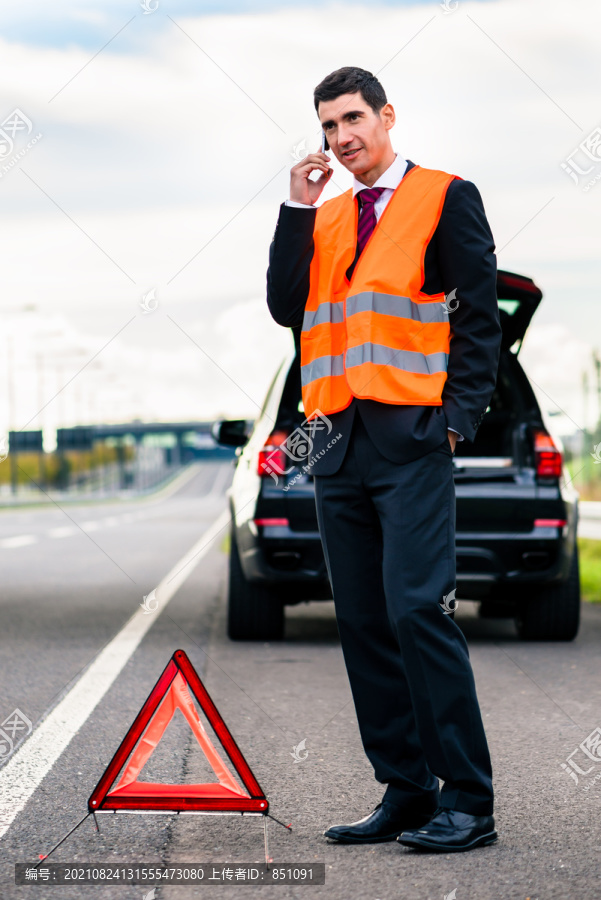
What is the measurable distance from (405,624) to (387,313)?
2.70 ft

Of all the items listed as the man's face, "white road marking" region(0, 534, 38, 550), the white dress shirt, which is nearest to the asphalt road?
the white dress shirt

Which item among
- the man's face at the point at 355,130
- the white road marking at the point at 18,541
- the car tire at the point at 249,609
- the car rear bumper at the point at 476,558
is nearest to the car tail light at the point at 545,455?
the car rear bumper at the point at 476,558

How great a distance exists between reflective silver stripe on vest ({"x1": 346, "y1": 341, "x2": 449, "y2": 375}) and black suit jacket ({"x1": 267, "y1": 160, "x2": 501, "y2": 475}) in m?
0.05

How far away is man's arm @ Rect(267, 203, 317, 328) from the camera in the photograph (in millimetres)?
3359

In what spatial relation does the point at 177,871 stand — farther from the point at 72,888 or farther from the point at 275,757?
the point at 275,757

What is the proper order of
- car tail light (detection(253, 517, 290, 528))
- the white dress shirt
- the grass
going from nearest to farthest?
the white dress shirt
car tail light (detection(253, 517, 290, 528))
the grass

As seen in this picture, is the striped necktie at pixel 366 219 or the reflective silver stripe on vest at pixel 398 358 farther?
the striped necktie at pixel 366 219

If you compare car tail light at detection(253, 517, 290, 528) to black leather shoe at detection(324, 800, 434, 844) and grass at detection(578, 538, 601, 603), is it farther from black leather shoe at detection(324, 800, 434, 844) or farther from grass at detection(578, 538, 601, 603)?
grass at detection(578, 538, 601, 603)

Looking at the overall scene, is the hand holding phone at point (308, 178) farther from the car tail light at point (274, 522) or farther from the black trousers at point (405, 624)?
the car tail light at point (274, 522)

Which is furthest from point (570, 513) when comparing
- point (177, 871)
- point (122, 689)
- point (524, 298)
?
point (177, 871)

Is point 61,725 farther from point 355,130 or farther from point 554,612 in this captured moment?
point 554,612

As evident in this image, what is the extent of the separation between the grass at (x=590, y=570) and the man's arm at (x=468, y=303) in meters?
6.96

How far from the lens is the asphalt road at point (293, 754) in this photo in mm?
3057

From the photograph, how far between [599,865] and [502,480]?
12.6ft
